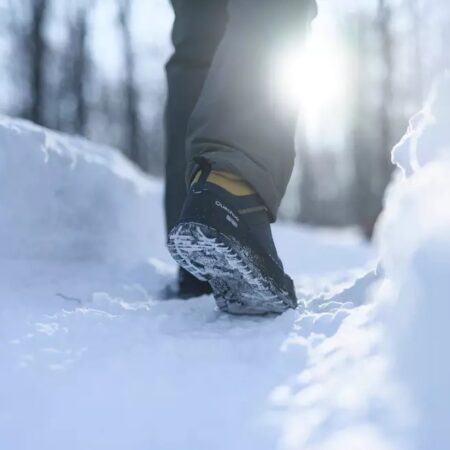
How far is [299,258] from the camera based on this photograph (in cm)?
340

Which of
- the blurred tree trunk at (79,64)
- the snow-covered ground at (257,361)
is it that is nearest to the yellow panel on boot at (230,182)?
the snow-covered ground at (257,361)

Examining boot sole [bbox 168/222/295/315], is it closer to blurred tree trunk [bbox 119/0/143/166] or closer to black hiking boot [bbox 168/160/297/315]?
black hiking boot [bbox 168/160/297/315]

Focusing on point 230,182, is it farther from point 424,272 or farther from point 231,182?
point 424,272

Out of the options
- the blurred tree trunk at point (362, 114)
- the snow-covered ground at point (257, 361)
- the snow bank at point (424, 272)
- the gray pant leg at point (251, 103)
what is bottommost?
the blurred tree trunk at point (362, 114)

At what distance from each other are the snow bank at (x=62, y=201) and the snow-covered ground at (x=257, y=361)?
206 mm

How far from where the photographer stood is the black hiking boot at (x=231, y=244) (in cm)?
97

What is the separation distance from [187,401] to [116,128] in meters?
16.8

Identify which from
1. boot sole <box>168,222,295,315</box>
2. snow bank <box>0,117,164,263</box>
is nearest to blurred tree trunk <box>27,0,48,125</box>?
snow bank <box>0,117,164,263</box>

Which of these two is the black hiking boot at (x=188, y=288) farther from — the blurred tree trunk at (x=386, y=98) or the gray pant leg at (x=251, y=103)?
the blurred tree trunk at (x=386, y=98)

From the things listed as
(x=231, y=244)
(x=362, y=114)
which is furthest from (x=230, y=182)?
(x=362, y=114)

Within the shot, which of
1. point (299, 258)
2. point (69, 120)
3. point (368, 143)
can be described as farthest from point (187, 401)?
point (368, 143)

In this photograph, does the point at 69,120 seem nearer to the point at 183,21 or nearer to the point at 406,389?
the point at 183,21

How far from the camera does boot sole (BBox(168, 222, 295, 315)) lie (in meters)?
0.96

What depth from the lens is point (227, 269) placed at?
3.31 feet
